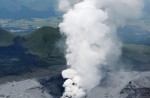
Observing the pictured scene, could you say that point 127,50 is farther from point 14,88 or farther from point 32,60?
point 14,88

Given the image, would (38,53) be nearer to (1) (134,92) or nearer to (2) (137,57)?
(2) (137,57)

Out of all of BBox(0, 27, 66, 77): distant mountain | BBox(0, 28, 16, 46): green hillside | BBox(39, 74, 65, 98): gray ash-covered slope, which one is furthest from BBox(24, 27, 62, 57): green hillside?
BBox(39, 74, 65, 98): gray ash-covered slope

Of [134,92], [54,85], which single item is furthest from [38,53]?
[134,92]

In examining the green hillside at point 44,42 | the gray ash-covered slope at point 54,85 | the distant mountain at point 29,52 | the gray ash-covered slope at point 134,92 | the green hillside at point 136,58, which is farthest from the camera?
the green hillside at point 44,42

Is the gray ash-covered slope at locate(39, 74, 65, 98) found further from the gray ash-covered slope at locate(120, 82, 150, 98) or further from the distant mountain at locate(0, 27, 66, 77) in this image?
the distant mountain at locate(0, 27, 66, 77)

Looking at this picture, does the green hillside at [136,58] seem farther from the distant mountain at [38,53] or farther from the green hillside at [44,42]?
the green hillside at [44,42]

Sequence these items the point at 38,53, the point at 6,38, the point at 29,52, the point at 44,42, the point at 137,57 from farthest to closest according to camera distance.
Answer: the point at 6,38 < the point at 44,42 < the point at 29,52 < the point at 137,57 < the point at 38,53

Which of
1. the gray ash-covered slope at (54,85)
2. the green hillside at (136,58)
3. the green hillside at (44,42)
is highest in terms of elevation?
the green hillside at (44,42)

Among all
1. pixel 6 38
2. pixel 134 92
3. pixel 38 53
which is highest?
pixel 6 38

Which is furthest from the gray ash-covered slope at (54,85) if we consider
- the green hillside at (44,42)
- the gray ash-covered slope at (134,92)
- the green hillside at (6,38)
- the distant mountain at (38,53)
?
the green hillside at (6,38)
